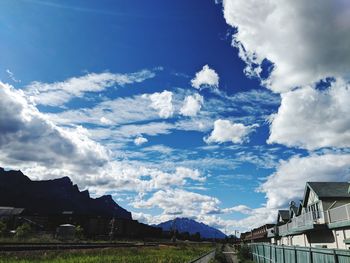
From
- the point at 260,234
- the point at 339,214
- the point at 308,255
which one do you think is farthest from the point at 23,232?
the point at 260,234

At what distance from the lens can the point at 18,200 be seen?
19962 cm

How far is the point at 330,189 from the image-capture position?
3083cm

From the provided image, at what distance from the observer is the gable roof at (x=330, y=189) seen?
29.6 meters

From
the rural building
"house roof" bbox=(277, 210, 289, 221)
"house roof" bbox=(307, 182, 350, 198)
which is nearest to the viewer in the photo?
the rural building

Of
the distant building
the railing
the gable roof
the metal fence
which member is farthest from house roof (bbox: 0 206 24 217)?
the metal fence

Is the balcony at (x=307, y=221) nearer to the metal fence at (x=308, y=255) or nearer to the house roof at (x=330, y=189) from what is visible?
the house roof at (x=330, y=189)

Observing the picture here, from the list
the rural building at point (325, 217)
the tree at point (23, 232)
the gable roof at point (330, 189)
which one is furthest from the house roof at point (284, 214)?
the tree at point (23, 232)

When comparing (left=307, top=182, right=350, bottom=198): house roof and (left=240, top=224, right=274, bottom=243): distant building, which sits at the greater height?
(left=240, top=224, right=274, bottom=243): distant building

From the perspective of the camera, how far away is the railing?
2246 cm

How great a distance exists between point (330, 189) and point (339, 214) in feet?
21.7

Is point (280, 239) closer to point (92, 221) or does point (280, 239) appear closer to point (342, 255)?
point (342, 255)

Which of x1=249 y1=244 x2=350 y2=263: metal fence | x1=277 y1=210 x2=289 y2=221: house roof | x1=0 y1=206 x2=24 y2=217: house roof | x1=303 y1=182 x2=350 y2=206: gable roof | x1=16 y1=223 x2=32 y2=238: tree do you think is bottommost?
x1=249 y1=244 x2=350 y2=263: metal fence

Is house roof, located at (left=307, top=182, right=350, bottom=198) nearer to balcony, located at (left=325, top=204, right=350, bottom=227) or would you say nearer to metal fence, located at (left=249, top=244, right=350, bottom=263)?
balcony, located at (left=325, top=204, right=350, bottom=227)

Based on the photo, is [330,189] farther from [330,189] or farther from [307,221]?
[307,221]
